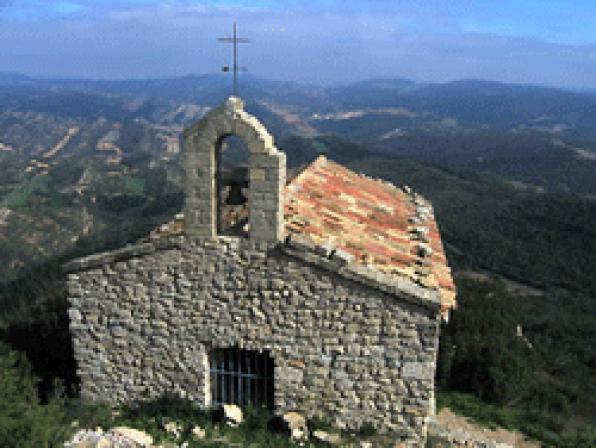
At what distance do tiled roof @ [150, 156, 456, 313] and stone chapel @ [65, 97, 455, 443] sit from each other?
67 millimetres

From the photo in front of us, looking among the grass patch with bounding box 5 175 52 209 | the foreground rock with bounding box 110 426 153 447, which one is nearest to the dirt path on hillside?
the foreground rock with bounding box 110 426 153 447

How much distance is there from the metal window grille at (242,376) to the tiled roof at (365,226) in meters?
2.13

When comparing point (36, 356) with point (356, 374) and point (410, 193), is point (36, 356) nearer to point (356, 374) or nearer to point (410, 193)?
point (356, 374)

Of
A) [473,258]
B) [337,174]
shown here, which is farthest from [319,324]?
[473,258]

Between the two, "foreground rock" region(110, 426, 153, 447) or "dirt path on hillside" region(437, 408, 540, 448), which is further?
"dirt path on hillside" region(437, 408, 540, 448)

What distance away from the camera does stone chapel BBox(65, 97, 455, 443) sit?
760 cm

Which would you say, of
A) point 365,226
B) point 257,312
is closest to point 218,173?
point 257,312

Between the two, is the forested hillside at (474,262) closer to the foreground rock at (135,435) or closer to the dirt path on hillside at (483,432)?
the dirt path on hillside at (483,432)

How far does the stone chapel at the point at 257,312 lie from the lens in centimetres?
760

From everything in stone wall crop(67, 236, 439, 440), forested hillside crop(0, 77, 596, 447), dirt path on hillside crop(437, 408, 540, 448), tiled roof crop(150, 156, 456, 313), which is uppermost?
tiled roof crop(150, 156, 456, 313)

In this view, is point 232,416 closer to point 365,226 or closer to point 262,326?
point 262,326

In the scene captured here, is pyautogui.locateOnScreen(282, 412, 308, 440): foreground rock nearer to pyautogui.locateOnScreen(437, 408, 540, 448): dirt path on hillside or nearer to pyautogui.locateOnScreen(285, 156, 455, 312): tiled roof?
pyautogui.locateOnScreen(285, 156, 455, 312): tiled roof

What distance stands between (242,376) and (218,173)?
3.35m

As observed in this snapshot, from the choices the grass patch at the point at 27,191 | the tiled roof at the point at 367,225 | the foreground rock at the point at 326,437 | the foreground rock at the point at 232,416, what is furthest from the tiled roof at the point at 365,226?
the grass patch at the point at 27,191
